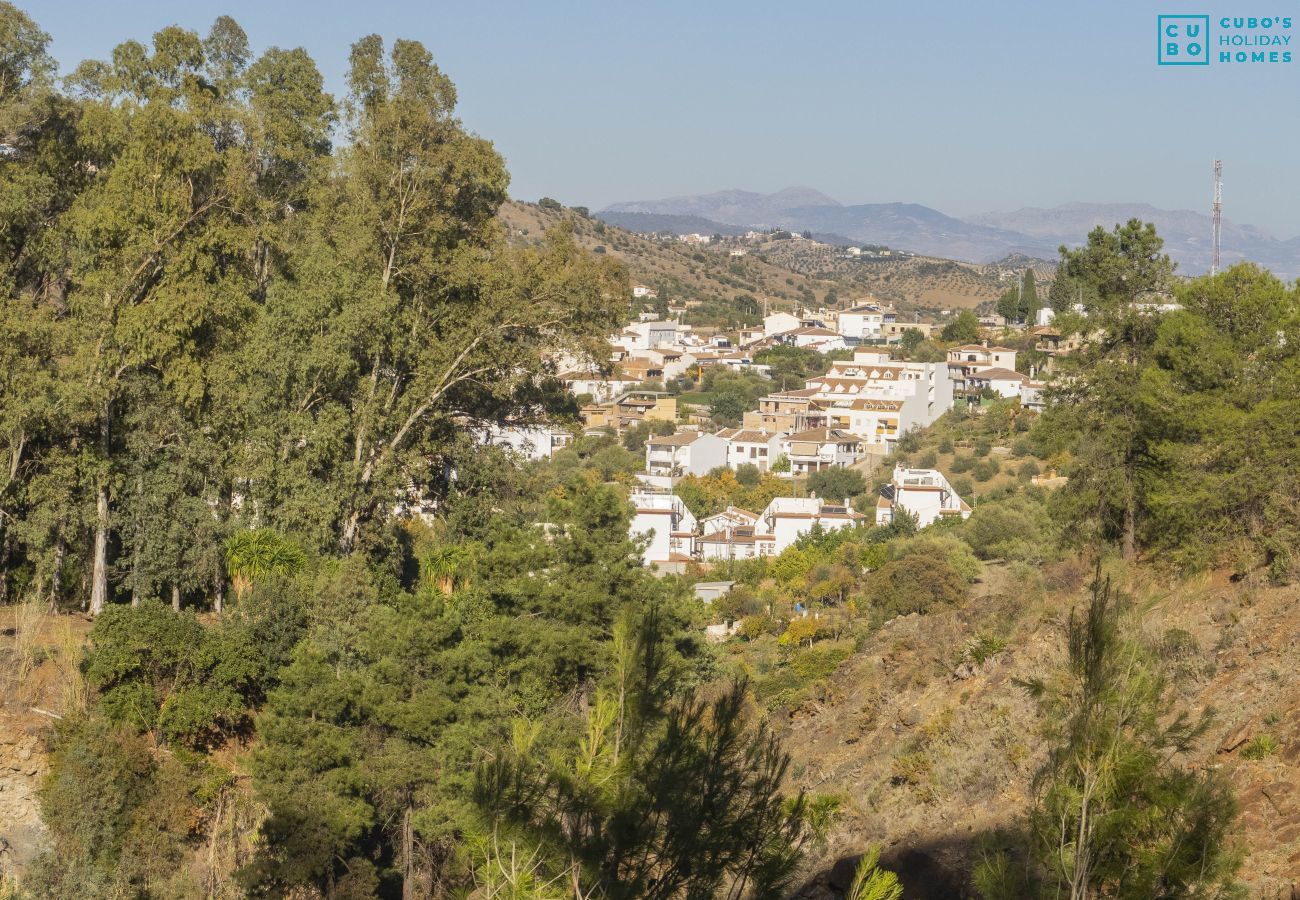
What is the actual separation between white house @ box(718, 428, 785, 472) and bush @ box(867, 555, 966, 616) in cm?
3187

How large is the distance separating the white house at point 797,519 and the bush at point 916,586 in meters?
16.0

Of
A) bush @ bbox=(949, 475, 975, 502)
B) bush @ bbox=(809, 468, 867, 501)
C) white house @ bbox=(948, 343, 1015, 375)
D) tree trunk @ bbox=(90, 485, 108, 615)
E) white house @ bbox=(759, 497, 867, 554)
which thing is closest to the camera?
tree trunk @ bbox=(90, 485, 108, 615)

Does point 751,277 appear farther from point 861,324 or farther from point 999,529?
point 999,529

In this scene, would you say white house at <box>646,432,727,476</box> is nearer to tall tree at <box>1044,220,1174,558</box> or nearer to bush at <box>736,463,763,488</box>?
bush at <box>736,463,763,488</box>

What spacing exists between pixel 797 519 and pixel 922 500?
14.1 feet

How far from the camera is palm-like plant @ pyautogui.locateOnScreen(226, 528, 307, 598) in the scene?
14852 mm

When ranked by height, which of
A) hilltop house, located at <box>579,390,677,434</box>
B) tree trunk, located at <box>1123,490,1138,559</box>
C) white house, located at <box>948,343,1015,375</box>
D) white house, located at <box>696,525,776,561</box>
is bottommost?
white house, located at <box>696,525,776,561</box>

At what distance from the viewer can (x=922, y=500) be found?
43719 mm

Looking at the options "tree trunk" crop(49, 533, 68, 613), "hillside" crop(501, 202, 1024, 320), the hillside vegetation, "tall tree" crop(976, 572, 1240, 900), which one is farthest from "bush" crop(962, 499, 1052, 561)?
"hillside" crop(501, 202, 1024, 320)

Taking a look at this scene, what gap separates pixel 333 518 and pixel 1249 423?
34.1ft

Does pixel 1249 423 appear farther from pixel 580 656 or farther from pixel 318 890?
pixel 318 890

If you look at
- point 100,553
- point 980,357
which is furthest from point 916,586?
point 980,357

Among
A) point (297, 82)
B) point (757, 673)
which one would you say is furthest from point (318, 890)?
point (757, 673)

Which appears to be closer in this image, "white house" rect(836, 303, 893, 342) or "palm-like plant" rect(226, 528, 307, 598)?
"palm-like plant" rect(226, 528, 307, 598)
